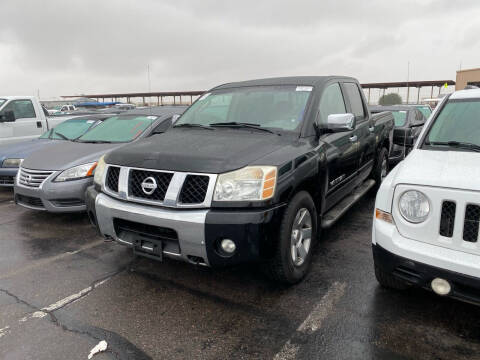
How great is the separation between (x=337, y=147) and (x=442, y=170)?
1475mm

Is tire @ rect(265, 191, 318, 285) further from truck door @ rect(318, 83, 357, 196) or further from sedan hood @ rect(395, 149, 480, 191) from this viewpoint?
sedan hood @ rect(395, 149, 480, 191)

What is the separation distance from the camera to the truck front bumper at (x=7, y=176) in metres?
6.23

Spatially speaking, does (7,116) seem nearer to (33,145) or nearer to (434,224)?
(33,145)

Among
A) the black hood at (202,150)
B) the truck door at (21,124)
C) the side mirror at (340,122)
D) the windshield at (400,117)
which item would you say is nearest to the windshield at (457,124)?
the side mirror at (340,122)

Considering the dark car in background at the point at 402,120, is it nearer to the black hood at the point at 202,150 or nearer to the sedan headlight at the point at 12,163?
the black hood at the point at 202,150

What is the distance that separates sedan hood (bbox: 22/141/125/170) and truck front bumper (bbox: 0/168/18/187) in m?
1.26

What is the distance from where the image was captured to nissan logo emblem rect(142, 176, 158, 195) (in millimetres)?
2762

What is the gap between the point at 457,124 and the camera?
312cm

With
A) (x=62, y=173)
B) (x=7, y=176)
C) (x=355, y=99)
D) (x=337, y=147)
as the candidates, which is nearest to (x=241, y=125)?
(x=337, y=147)

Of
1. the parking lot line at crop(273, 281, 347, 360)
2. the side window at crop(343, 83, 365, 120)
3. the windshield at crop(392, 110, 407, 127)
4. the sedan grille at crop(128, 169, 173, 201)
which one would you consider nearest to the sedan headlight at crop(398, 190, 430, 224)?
the parking lot line at crop(273, 281, 347, 360)

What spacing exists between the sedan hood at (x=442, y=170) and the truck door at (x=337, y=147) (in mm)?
920

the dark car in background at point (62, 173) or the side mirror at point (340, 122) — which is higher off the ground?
the side mirror at point (340, 122)

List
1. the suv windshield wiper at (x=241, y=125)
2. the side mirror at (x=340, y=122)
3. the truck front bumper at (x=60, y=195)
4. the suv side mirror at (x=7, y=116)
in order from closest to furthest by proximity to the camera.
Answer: the side mirror at (x=340, y=122)
the suv windshield wiper at (x=241, y=125)
the truck front bumper at (x=60, y=195)
the suv side mirror at (x=7, y=116)

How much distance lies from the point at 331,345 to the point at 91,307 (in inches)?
74.0
